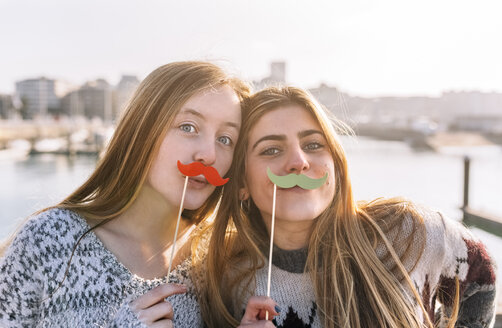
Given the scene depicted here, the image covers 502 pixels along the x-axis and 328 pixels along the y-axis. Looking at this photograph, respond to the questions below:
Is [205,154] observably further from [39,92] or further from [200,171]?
[39,92]

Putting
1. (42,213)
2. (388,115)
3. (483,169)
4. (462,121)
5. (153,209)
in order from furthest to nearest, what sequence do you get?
(388,115)
(462,121)
(483,169)
(153,209)
(42,213)

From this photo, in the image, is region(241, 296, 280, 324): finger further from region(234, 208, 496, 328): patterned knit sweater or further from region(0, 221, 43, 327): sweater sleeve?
region(0, 221, 43, 327): sweater sleeve

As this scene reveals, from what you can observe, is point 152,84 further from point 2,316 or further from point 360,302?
point 360,302

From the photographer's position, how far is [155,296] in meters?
1.37

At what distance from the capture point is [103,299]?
145cm

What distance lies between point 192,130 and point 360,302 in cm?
88

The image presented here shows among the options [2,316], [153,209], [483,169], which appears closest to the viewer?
[2,316]

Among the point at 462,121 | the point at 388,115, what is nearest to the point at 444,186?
the point at 462,121

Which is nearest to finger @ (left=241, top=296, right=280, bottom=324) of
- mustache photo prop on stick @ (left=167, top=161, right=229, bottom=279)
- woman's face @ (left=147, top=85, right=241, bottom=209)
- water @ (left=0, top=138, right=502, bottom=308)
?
mustache photo prop on stick @ (left=167, top=161, right=229, bottom=279)

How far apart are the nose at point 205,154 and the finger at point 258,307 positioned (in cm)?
49

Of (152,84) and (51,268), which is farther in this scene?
(152,84)

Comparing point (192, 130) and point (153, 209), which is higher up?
point (192, 130)

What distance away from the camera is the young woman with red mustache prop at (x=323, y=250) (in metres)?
1.62

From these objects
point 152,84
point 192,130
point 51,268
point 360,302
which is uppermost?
point 152,84
